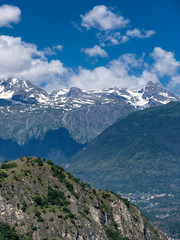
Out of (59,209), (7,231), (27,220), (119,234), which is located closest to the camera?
(7,231)

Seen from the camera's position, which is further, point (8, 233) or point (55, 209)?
point (55, 209)

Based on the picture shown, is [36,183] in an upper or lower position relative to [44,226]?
upper

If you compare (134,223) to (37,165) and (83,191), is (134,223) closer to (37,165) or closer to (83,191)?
(83,191)

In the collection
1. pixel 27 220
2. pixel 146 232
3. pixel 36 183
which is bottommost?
pixel 146 232

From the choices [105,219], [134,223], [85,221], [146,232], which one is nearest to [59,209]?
[85,221]

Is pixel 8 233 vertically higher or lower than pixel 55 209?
lower

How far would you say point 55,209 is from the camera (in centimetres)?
14538

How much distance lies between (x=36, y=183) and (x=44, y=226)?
26369 mm

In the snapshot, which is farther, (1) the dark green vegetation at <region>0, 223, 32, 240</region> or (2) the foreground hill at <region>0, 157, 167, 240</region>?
(2) the foreground hill at <region>0, 157, 167, 240</region>

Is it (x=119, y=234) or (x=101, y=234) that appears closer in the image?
(x=101, y=234)

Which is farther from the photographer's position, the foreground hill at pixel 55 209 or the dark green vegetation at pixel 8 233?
the foreground hill at pixel 55 209

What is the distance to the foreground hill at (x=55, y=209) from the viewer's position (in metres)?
131

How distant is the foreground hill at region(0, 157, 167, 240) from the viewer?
13112 centimetres

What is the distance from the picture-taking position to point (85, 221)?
14875 cm
